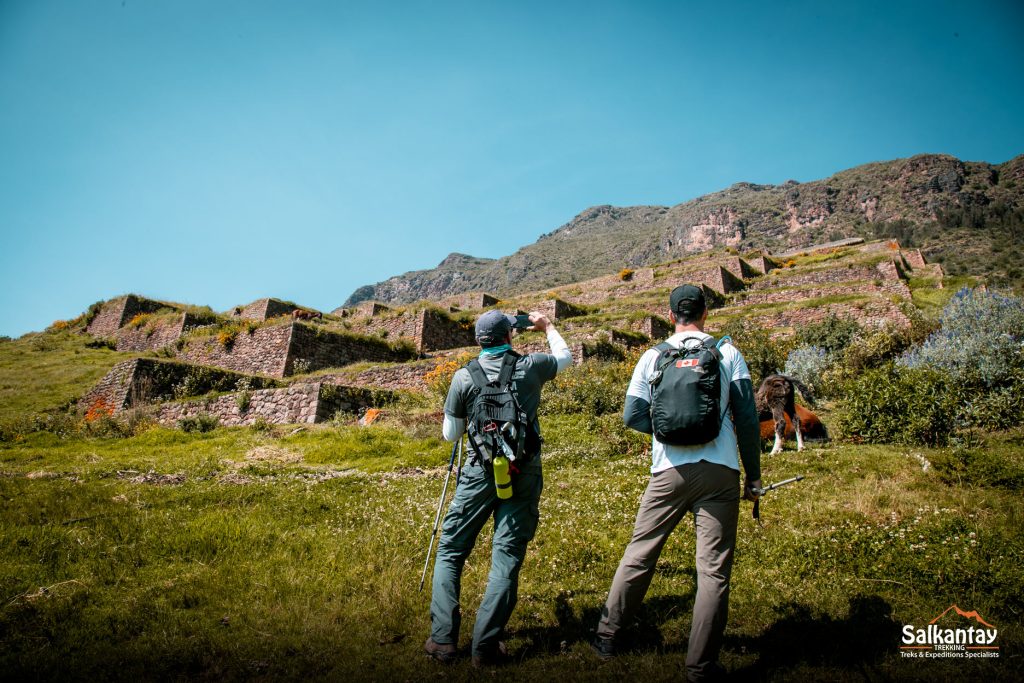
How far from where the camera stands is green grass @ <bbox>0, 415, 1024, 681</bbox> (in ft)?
11.4

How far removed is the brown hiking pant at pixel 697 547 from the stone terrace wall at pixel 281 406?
1255cm

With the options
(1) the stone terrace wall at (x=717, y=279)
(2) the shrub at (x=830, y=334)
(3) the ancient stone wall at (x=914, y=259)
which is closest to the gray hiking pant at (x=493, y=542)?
(2) the shrub at (x=830, y=334)

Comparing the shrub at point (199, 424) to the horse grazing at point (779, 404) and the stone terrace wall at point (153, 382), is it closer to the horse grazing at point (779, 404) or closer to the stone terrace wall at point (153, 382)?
the stone terrace wall at point (153, 382)

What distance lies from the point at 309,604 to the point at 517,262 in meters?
121

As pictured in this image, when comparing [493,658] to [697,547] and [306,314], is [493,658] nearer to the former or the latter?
[697,547]

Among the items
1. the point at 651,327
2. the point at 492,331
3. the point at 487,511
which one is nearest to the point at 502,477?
the point at 487,511

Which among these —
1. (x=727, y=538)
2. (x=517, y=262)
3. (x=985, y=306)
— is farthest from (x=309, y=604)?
(x=517, y=262)

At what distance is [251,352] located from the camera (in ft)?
74.0

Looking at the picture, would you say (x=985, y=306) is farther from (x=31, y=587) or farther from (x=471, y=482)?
(x=31, y=587)

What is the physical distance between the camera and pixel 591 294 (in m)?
38.7

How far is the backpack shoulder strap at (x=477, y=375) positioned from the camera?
3805 mm

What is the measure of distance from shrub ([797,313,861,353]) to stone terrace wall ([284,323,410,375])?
16.3 meters

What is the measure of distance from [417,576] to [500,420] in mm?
2238

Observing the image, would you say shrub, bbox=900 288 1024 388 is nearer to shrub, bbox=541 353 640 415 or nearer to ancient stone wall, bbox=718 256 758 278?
shrub, bbox=541 353 640 415
